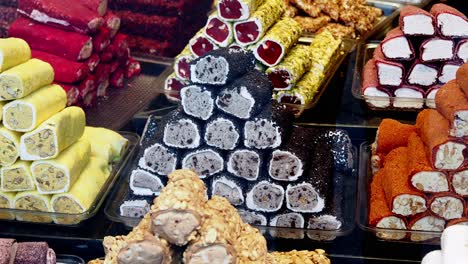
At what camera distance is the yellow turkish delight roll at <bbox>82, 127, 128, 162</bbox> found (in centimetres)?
310

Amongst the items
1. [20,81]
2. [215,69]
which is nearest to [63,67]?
[20,81]

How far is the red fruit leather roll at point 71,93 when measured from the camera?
11.9 ft

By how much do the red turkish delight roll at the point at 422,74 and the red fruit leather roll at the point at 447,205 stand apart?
0.96m

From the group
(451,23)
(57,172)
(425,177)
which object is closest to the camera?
(425,177)

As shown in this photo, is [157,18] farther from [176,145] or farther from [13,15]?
[176,145]

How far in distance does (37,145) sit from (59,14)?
1.13 meters

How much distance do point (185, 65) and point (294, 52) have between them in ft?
1.88

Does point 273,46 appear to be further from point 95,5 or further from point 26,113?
point 26,113

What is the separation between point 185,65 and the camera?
3.60m

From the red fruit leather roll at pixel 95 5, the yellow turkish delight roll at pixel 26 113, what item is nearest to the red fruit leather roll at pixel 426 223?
the yellow turkish delight roll at pixel 26 113

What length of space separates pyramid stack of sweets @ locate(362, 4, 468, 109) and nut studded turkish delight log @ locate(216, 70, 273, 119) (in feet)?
3.49

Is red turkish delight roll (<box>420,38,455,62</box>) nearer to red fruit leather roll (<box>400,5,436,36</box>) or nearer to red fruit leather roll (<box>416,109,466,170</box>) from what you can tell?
red fruit leather roll (<box>400,5,436,36</box>)

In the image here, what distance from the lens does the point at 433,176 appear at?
8.23 ft

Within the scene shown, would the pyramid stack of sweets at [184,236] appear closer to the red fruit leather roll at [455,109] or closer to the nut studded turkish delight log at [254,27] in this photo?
the red fruit leather roll at [455,109]
